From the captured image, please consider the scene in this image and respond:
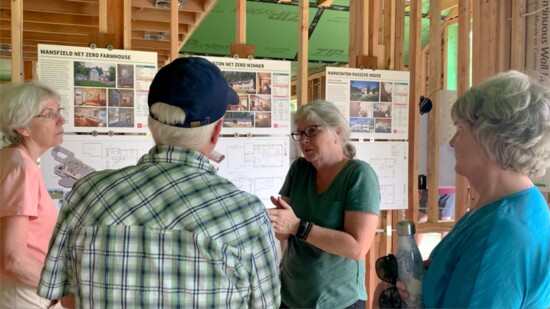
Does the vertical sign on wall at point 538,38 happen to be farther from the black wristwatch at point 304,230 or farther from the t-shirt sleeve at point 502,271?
the t-shirt sleeve at point 502,271

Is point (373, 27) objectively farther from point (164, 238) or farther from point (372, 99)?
point (164, 238)

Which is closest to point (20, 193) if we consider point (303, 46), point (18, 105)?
point (18, 105)

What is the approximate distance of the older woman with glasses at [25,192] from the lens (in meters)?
1.76

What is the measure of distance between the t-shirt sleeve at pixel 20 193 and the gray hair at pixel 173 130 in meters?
A: 0.88

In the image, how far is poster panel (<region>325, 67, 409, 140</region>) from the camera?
3445 mm

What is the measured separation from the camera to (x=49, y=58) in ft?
8.95

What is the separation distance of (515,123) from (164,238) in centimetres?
94

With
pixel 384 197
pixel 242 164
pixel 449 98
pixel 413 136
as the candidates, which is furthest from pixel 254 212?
pixel 449 98

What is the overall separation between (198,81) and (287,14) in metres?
6.13

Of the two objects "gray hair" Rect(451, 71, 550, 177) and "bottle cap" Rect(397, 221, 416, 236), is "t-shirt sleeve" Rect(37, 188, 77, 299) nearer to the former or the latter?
"bottle cap" Rect(397, 221, 416, 236)

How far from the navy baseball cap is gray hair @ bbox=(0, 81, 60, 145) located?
3.65 ft

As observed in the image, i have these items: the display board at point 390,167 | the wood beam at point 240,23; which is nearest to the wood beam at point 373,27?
the display board at point 390,167

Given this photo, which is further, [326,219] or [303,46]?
[303,46]

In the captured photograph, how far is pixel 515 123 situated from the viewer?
4.15 feet
